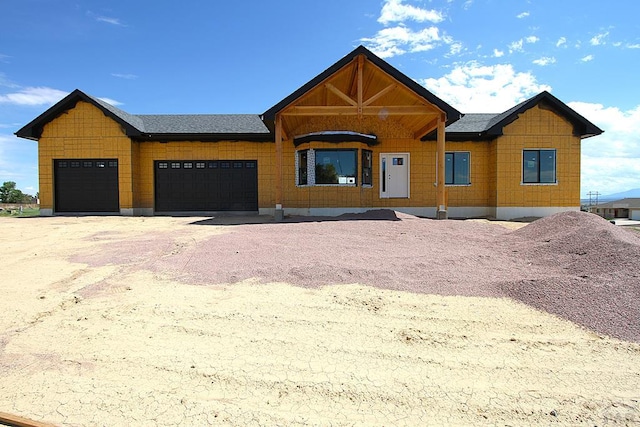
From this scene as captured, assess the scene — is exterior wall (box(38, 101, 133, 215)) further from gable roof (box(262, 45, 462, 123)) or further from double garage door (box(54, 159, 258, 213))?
gable roof (box(262, 45, 462, 123))

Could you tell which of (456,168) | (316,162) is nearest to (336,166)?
(316,162)

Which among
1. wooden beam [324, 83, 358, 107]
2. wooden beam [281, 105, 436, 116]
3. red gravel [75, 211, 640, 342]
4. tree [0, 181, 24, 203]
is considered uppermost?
wooden beam [324, 83, 358, 107]

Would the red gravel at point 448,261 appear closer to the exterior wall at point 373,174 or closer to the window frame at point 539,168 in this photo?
the exterior wall at point 373,174

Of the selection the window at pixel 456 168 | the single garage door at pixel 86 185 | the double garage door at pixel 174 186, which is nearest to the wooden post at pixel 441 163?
the window at pixel 456 168

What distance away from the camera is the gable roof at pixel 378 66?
490 inches

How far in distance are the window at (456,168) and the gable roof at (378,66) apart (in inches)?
145

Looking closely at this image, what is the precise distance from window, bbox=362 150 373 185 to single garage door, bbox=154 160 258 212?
4.80m

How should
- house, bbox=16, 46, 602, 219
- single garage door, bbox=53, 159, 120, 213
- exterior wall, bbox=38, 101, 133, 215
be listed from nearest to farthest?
house, bbox=16, 46, 602, 219
exterior wall, bbox=38, 101, 133, 215
single garage door, bbox=53, 159, 120, 213

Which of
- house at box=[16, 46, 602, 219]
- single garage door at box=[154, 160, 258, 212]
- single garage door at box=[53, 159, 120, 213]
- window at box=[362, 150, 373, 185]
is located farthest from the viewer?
single garage door at box=[154, 160, 258, 212]

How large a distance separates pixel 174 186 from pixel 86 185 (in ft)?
12.5

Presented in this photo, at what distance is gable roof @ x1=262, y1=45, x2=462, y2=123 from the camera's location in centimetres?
1244

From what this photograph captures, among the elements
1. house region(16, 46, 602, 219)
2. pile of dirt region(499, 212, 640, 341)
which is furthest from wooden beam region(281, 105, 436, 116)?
pile of dirt region(499, 212, 640, 341)

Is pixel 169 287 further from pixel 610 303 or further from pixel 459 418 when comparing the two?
pixel 610 303

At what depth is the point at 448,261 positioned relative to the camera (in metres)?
→ 6.53
